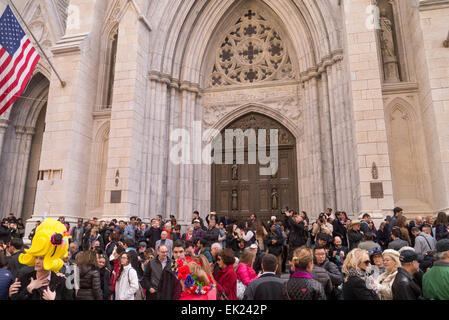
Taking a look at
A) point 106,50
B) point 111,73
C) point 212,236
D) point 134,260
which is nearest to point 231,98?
point 111,73

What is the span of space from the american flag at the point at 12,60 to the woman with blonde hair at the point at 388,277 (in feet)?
37.5

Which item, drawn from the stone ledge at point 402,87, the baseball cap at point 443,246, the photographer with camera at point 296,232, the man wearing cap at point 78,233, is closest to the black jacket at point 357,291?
the baseball cap at point 443,246

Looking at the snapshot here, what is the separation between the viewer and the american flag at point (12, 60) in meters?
10.7

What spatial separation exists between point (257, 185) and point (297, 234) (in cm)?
551

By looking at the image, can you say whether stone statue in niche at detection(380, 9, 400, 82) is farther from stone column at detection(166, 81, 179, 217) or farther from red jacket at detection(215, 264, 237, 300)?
red jacket at detection(215, 264, 237, 300)

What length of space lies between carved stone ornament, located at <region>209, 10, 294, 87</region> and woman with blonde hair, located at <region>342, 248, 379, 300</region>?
41.3 feet

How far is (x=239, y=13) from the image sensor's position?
644 inches

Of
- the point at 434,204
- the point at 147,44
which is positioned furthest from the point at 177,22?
the point at 434,204

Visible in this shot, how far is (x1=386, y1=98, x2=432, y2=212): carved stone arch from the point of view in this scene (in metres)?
11.2

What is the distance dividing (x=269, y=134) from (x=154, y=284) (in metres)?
10.6

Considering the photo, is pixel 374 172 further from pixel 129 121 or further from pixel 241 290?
pixel 129 121

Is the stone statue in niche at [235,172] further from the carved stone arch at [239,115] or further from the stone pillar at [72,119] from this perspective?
the stone pillar at [72,119]

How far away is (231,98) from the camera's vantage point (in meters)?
15.5

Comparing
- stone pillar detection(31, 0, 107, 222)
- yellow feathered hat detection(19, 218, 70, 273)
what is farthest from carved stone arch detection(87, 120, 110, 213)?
yellow feathered hat detection(19, 218, 70, 273)
